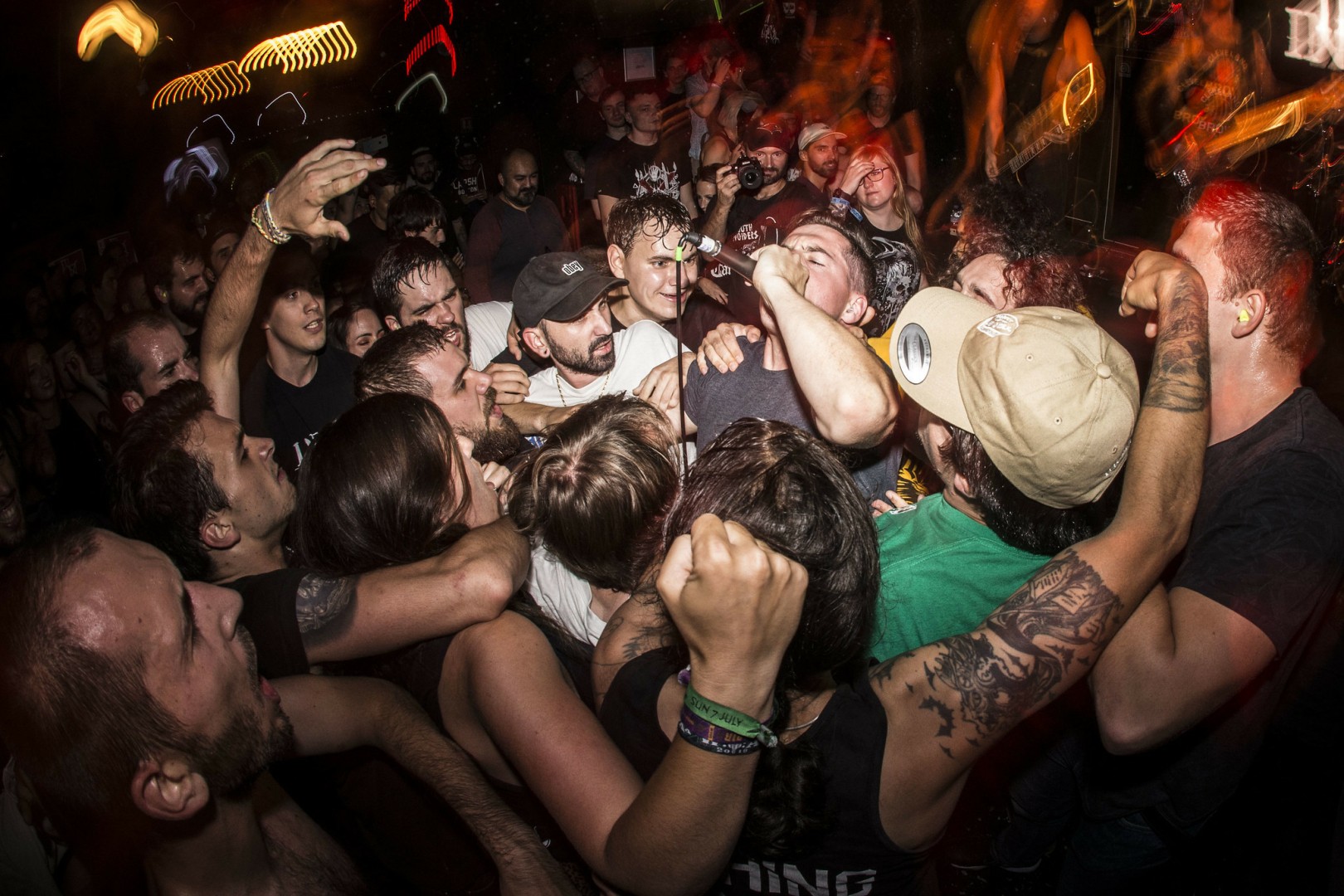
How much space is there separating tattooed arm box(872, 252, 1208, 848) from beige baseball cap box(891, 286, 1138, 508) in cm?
Result: 9

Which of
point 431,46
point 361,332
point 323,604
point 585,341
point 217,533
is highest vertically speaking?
point 431,46

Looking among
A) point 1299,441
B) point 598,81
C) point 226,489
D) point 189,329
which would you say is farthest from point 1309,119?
point 189,329

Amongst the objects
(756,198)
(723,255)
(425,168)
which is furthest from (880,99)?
(723,255)

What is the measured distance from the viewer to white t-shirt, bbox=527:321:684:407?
3.21 m

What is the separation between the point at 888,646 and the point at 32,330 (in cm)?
771

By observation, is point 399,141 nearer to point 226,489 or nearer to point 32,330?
point 32,330

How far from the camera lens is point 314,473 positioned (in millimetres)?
1908

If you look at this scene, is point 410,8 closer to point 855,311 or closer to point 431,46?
point 431,46

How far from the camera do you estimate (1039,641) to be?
1.30 meters

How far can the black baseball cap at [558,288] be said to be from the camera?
10.3ft

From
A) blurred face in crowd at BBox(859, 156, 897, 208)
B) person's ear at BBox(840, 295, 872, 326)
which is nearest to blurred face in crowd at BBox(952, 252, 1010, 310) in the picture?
person's ear at BBox(840, 295, 872, 326)

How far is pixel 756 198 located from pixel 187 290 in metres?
3.93

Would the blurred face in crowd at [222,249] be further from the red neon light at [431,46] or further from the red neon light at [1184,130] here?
the red neon light at [1184,130]

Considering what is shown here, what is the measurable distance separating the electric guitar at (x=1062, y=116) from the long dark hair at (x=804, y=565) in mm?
4814
